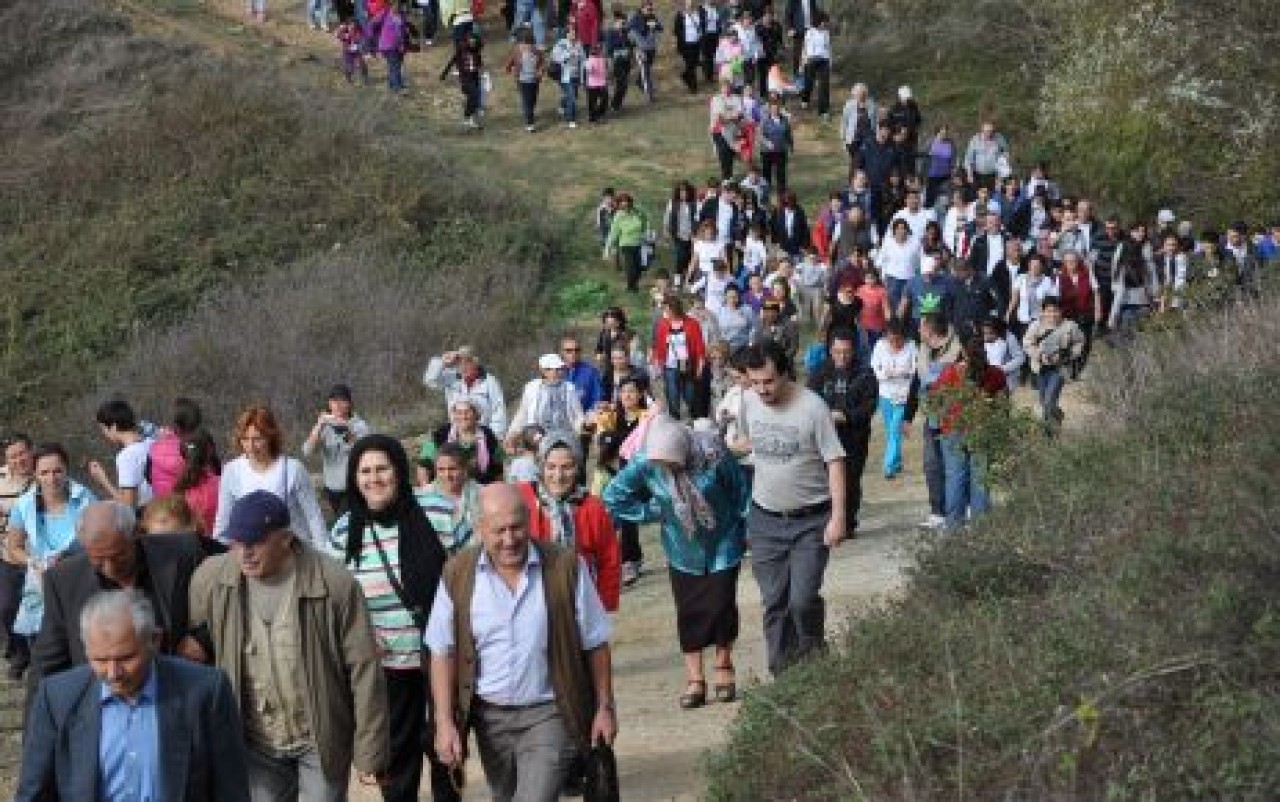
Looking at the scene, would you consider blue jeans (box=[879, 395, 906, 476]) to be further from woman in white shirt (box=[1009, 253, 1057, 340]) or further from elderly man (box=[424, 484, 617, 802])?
elderly man (box=[424, 484, 617, 802])

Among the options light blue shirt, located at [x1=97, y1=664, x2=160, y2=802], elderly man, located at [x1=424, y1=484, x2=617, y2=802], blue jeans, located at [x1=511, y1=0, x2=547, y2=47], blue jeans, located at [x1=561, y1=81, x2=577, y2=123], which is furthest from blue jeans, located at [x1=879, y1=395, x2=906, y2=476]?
blue jeans, located at [x1=511, y1=0, x2=547, y2=47]

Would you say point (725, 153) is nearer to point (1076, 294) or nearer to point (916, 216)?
point (916, 216)

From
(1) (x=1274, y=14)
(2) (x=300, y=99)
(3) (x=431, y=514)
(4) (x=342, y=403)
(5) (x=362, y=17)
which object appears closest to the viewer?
(3) (x=431, y=514)

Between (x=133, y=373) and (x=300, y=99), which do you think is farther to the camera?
(x=300, y=99)

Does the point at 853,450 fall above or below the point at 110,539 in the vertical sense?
below

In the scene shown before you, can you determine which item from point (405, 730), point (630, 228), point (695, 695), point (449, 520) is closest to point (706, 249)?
point (630, 228)

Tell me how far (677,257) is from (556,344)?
209cm

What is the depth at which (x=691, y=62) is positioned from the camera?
33.1 metres

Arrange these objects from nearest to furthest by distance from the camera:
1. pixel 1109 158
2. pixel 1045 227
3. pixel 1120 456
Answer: pixel 1120 456, pixel 1045 227, pixel 1109 158

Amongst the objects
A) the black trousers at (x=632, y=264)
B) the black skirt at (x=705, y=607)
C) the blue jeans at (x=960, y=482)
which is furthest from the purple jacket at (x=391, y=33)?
the black skirt at (x=705, y=607)

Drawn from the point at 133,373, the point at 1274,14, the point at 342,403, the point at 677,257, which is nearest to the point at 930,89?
the point at 677,257

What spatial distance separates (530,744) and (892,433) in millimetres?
9686

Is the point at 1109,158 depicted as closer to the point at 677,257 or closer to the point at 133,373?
the point at 677,257

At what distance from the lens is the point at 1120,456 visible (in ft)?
31.6
